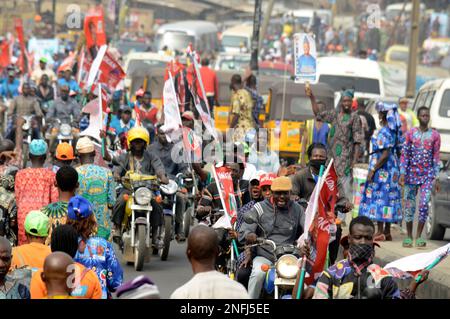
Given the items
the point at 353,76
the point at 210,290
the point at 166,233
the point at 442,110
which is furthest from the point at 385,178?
the point at 353,76

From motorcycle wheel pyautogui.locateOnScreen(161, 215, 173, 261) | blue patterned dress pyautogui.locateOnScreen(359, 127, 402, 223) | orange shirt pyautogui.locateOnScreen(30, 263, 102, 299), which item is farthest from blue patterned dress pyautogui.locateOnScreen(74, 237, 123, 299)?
blue patterned dress pyautogui.locateOnScreen(359, 127, 402, 223)

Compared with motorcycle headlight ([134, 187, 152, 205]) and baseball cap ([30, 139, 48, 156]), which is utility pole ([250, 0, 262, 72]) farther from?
baseball cap ([30, 139, 48, 156])

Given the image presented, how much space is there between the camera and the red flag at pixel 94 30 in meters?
25.0

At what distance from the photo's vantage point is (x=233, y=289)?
6.75 meters

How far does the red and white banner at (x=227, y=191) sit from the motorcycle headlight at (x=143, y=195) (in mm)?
2275

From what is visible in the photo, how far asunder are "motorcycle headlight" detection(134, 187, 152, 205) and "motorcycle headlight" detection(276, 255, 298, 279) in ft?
15.4

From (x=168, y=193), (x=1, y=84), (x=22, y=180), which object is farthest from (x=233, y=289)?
(x=1, y=84)

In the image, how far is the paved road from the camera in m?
13.2

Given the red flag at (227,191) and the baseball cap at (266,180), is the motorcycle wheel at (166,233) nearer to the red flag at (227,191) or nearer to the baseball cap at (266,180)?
the red flag at (227,191)

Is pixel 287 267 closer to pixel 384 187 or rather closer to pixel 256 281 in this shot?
pixel 256 281

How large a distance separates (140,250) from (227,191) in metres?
2.54

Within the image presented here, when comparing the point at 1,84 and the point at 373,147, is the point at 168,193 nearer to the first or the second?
the point at 373,147
